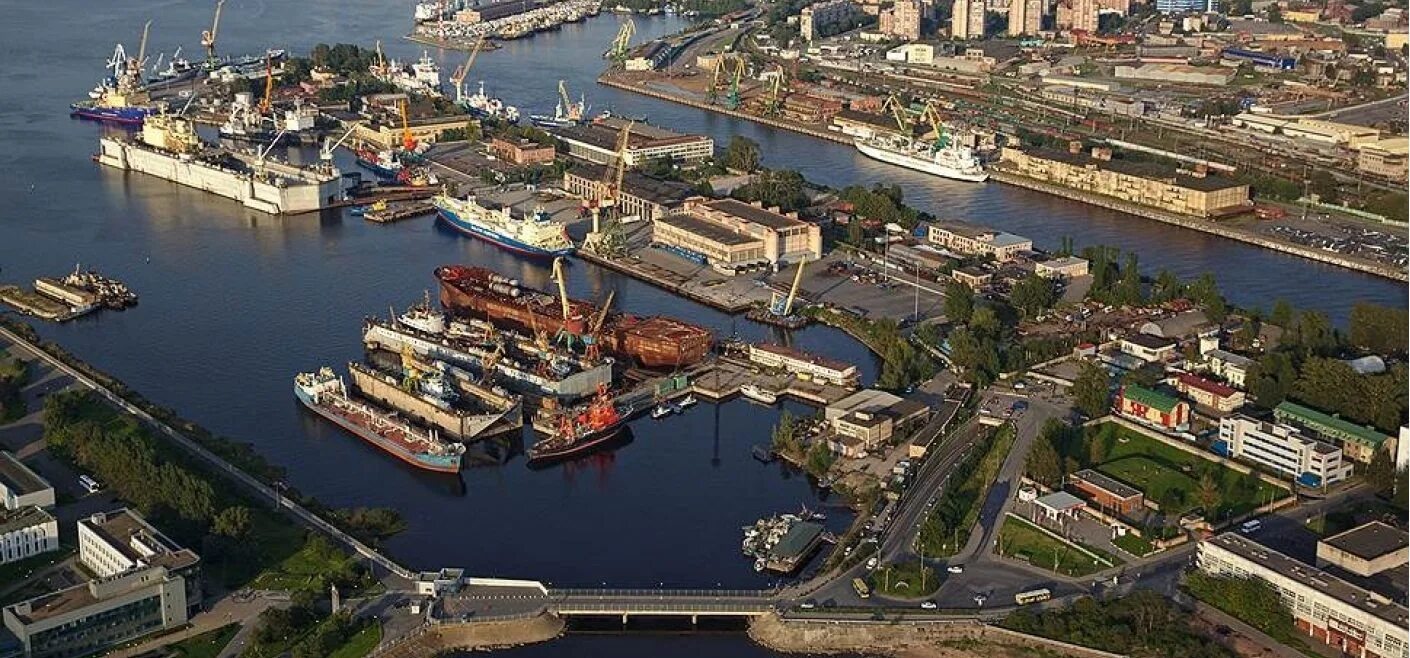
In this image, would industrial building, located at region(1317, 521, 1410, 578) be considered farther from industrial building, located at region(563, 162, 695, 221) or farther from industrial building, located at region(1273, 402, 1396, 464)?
industrial building, located at region(563, 162, 695, 221)

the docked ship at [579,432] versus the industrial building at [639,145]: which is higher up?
the industrial building at [639,145]

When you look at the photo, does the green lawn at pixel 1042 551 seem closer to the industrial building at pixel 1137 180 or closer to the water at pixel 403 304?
the water at pixel 403 304

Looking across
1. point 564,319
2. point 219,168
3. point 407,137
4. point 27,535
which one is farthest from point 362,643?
point 407,137

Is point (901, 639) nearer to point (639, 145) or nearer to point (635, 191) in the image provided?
point (635, 191)

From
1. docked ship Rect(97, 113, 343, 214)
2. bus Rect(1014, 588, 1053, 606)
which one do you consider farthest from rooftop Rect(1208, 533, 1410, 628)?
docked ship Rect(97, 113, 343, 214)

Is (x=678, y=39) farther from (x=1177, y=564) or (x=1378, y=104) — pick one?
(x=1177, y=564)

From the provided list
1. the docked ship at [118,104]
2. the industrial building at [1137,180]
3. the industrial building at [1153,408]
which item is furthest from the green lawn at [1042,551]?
the docked ship at [118,104]

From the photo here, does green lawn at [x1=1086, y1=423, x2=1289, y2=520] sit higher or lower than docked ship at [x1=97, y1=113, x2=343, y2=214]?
lower
